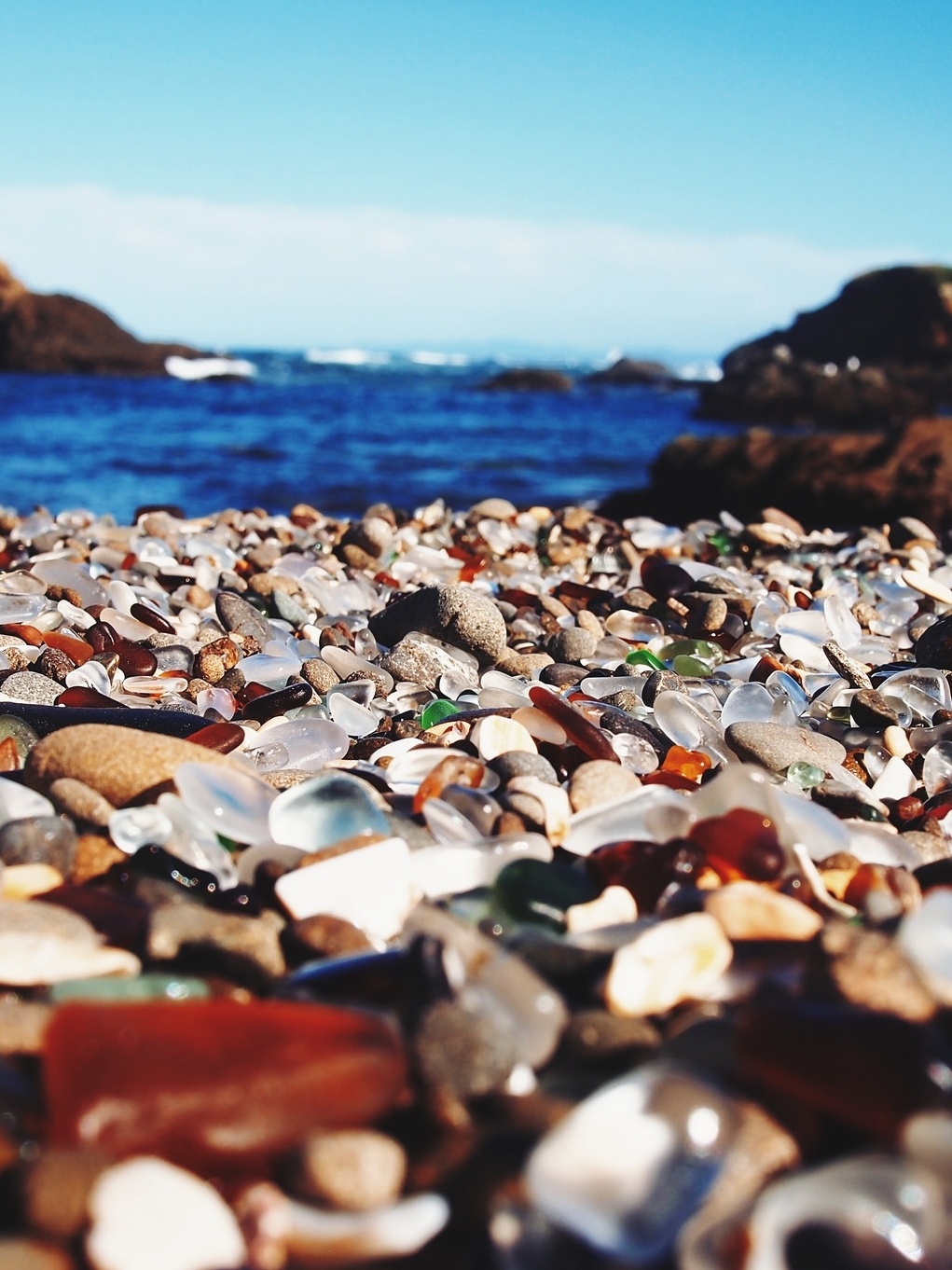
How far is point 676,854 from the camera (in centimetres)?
135

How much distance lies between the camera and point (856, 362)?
38219 mm

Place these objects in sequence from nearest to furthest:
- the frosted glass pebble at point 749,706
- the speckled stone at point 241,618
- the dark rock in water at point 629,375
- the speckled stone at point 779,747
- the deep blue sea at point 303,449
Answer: the speckled stone at point 779,747 < the frosted glass pebble at point 749,706 < the speckled stone at point 241,618 < the deep blue sea at point 303,449 < the dark rock in water at point 629,375

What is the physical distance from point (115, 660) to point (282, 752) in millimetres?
732

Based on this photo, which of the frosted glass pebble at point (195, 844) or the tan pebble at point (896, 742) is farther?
the tan pebble at point (896, 742)

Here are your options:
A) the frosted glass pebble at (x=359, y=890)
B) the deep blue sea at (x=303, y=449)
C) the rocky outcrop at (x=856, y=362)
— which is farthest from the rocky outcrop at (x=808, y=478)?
the rocky outcrop at (x=856, y=362)

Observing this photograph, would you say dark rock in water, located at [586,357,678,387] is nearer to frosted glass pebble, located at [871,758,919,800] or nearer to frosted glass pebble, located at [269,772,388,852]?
frosted glass pebble, located at [871,758,919,800]

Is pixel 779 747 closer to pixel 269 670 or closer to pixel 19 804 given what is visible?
pixel 269 670

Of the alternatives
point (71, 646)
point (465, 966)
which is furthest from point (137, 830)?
point (71, 646)

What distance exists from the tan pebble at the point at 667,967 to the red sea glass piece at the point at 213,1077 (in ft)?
0.82

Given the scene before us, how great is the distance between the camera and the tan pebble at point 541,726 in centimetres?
195

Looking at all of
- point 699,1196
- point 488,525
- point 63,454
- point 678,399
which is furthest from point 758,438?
point 678,399

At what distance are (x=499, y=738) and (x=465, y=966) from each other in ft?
2.55

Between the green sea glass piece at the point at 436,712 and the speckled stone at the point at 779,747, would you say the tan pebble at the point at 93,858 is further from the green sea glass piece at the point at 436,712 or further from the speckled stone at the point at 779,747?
the speckled stone at the point at 779,747

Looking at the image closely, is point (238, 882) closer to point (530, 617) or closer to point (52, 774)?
point (52, 774)
